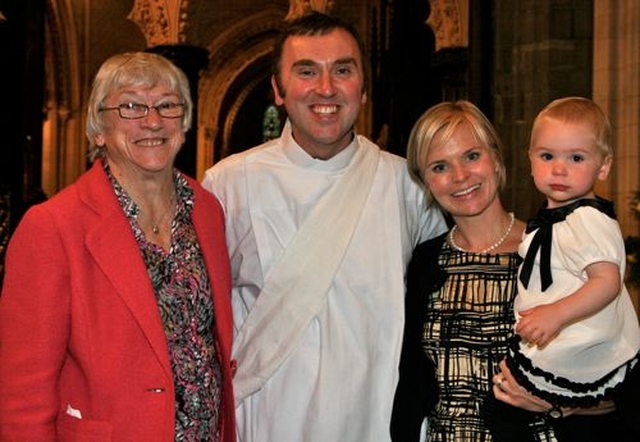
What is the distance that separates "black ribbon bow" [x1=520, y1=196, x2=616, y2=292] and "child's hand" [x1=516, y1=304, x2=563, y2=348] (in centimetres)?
13

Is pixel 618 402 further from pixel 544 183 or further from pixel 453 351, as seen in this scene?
pixel 544 183

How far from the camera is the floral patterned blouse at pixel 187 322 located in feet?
7.94

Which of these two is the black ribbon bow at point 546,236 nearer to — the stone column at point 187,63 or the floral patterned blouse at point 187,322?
the floral patterned blouse at point 187,322

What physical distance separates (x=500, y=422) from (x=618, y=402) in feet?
1.03

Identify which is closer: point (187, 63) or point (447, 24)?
point (447, 24)

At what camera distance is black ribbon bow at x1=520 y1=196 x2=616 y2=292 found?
246 cm

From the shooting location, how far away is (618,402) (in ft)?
8.20

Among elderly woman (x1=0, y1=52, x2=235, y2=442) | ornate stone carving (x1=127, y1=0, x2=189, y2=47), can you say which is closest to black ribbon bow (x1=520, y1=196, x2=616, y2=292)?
elderly woman (x1=0, y1=52, x2=235, y2=442)

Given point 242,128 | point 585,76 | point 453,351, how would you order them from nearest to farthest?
point 453,351, point 585,76, point 242,128

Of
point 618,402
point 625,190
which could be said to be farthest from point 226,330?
point 625,190

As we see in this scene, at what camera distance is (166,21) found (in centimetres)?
1235

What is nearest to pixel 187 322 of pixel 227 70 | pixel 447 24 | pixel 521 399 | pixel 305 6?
pixel 521 399

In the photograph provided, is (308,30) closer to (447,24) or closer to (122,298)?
(122,298)

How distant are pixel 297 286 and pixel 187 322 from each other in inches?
22.1
